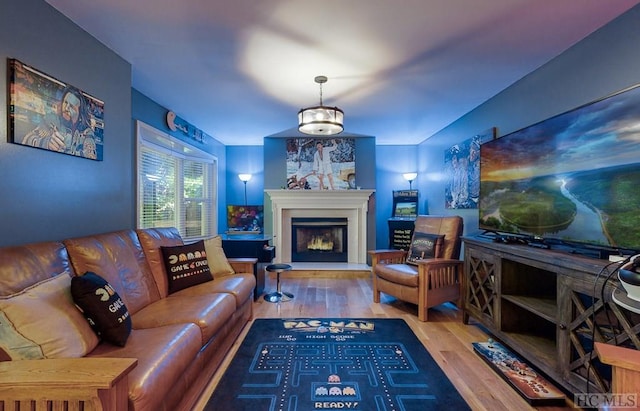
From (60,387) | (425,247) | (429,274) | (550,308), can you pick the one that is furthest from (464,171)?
(60,387)

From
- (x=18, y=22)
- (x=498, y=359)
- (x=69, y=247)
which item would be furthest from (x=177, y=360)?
(x=498, y=359)

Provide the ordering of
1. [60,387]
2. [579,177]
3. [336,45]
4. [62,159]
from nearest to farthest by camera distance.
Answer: [60,387], [579,177], [62,159], [336,45]

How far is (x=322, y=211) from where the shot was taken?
5465mm

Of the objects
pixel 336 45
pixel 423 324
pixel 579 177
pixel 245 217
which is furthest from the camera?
pixel 245 217

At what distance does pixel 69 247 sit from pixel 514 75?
390cm

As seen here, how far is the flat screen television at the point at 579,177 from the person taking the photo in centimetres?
158

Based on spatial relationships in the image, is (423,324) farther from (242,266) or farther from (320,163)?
(320,163)

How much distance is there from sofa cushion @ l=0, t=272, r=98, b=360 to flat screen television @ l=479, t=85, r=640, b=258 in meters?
2.89

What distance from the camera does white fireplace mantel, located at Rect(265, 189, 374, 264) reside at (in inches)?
208

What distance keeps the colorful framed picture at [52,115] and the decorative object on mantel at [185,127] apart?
1.49 m

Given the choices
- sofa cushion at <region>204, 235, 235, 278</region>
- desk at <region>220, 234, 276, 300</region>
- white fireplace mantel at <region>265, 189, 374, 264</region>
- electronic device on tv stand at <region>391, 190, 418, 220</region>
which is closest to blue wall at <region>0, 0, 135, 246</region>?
sofa cushion at <region>204, 235, 235, 278</region>

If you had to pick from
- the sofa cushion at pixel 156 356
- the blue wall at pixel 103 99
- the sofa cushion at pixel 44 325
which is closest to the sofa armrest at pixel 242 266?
the blue wall at pixel 103 99

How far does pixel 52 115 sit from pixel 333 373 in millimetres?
2619

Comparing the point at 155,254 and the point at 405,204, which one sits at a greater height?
the point at 405,204
